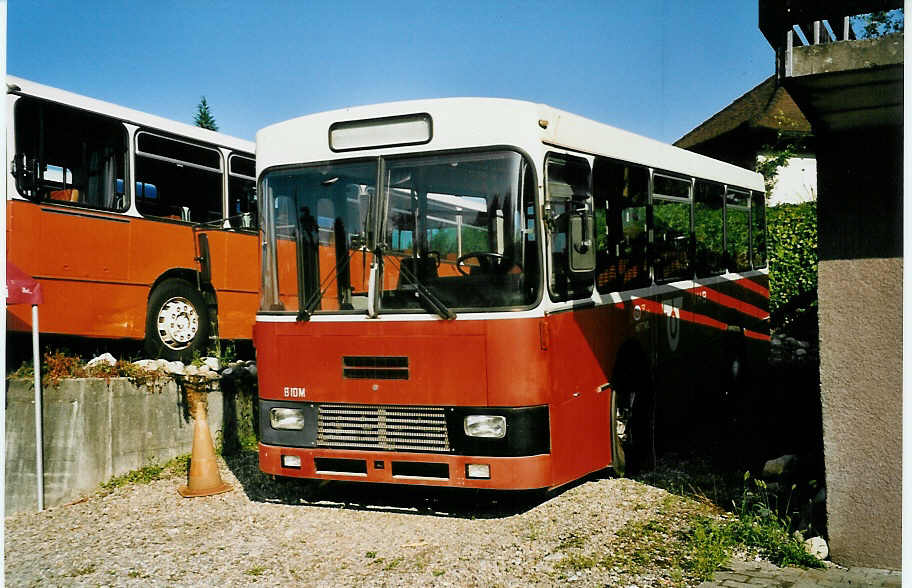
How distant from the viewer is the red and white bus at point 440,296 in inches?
240

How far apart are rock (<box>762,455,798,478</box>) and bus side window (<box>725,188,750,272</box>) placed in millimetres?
4221

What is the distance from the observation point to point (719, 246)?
402 inches

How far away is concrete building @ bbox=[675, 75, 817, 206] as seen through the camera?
23.4 meters

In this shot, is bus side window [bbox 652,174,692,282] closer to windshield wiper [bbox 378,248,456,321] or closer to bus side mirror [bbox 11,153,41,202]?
windshield wiper [bbox 378,248,456,321]

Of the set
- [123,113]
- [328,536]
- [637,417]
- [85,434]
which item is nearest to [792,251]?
[637,417]

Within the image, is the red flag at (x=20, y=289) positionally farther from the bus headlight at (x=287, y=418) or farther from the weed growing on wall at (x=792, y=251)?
the weed growing on wall at (x=792, y=251)

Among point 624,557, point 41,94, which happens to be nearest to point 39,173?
point 41,94

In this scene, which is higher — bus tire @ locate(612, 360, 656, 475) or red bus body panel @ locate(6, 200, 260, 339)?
red bus body panel @ locate(6, 200, 260, 339)

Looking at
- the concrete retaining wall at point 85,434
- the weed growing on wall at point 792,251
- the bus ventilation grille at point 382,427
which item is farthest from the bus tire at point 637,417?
the weed growing on wall at point 792,251

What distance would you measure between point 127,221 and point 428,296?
543cm

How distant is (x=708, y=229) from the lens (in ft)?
32.2

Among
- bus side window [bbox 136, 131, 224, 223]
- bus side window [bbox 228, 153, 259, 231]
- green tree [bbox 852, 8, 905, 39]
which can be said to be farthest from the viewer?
bus side window [bbox 228, 153, 259, 231]

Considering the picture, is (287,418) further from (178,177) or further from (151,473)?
(178,177)

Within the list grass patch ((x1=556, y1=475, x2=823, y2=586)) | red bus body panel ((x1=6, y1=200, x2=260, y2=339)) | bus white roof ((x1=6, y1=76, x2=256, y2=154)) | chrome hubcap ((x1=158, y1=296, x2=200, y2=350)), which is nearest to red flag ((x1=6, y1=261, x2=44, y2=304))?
red bus body panel ((x1=6, y1=200, x2=260, y2=339))
